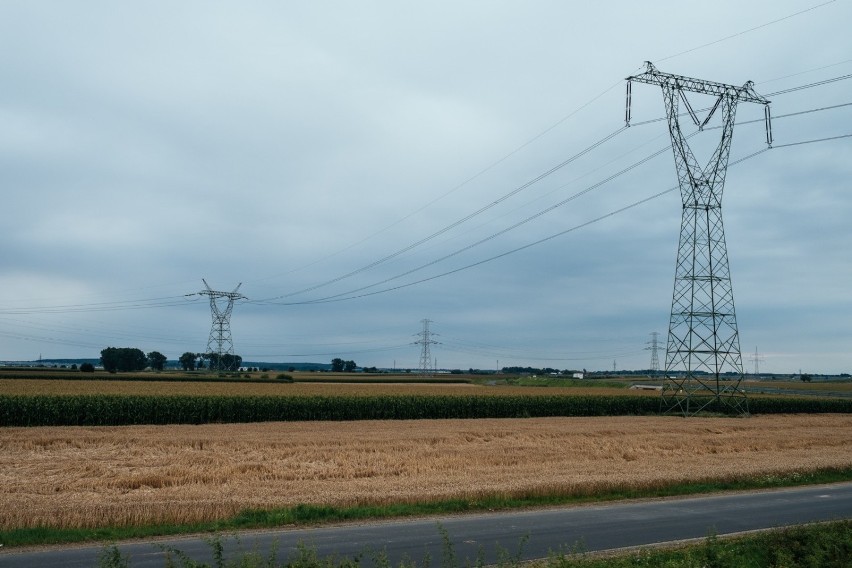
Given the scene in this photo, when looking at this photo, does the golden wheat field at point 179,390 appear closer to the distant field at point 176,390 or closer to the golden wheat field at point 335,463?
the distant field at point 176,390

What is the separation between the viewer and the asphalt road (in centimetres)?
1379

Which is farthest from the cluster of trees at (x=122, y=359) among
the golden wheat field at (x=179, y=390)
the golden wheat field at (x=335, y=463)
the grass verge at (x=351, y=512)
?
the grass verge at (x=351, y=512)

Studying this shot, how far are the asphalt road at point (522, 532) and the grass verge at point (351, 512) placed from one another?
2.76 feet

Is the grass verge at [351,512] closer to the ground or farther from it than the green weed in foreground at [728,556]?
closer to the ground

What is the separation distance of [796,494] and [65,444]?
30.1 metres

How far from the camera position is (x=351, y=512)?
61.2 ft

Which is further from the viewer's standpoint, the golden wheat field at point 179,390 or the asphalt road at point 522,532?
the golden wheat field at point 179,390

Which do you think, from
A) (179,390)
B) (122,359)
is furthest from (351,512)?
(122,359)

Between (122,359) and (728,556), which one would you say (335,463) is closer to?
(728,556)

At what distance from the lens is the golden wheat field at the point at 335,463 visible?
2017 cm

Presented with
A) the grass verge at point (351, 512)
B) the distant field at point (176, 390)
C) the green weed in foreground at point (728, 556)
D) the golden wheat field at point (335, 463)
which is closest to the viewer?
the green weed in foreground at point (728, 556)

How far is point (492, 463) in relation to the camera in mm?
29062

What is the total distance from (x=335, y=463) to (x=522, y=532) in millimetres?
13395

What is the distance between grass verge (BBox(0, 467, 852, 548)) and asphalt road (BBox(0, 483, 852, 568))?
841 millimetres
